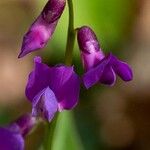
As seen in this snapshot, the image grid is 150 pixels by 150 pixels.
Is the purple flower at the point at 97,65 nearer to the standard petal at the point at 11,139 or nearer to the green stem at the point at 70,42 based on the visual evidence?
the green stem at the point at 70,42

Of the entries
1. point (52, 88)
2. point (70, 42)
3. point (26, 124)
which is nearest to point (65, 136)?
point (26, 124)

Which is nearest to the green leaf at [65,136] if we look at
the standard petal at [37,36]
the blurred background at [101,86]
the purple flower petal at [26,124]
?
the blurred background at [101,86]

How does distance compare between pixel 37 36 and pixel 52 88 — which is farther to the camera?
pixel 37 36

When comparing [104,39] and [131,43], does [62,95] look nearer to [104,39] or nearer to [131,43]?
[104,39]

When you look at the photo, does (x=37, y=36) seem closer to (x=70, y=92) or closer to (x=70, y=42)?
(x=70, y=42)

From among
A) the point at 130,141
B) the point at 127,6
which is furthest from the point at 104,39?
the point at 130,141

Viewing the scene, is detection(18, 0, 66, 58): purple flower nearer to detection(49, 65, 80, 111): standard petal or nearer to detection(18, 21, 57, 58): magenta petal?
detection(18, 21, 57, 58): magenta petal

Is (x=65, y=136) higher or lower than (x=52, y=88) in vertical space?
lower

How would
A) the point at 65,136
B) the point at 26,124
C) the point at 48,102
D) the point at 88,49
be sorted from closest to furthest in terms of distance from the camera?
the point at 48,102 → the point at 88,49 → the point at 26,124 → the point at 65,136
